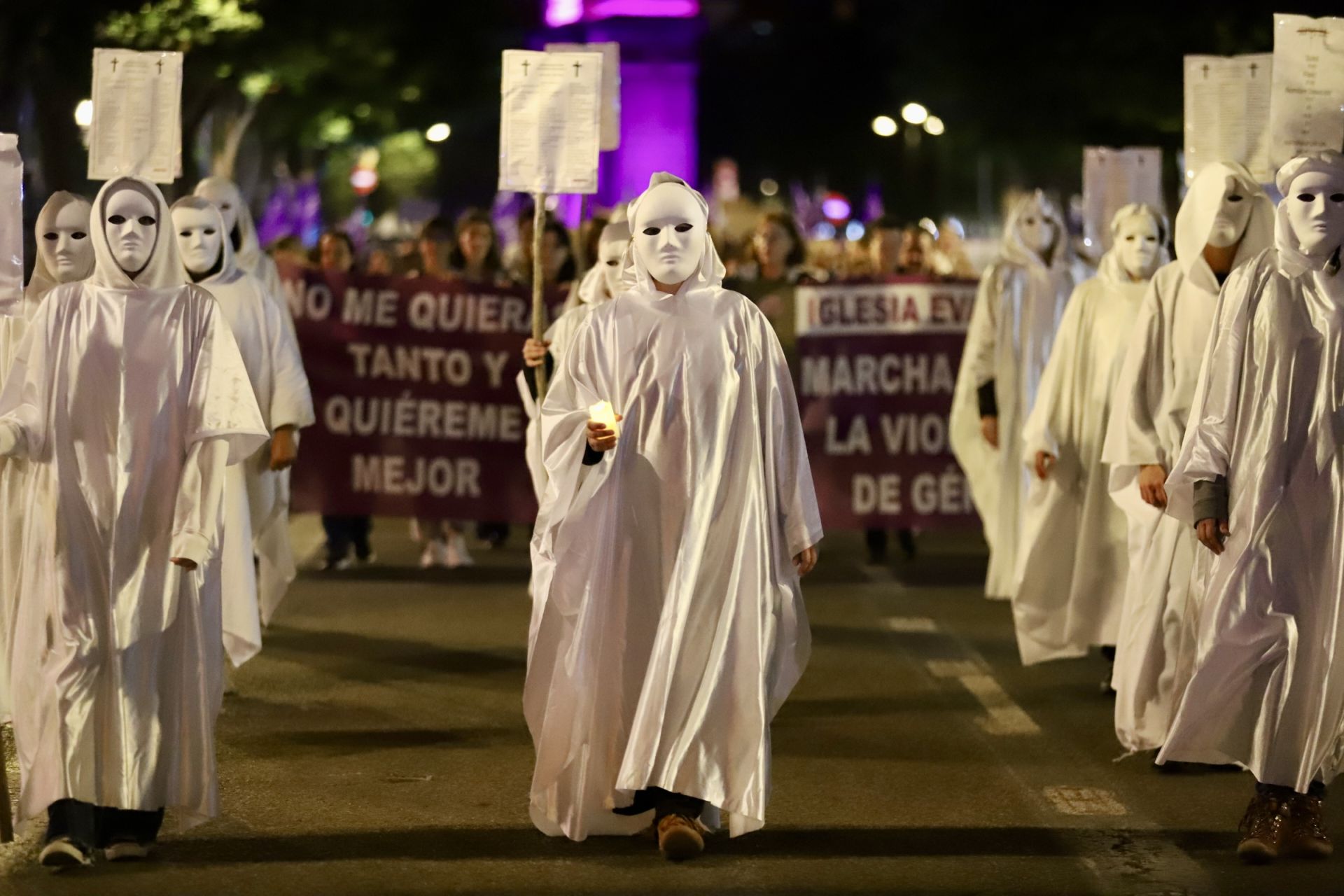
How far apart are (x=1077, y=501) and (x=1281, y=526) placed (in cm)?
380

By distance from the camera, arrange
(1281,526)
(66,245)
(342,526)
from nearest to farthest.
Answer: (1281,526) < (66,245) < (342,526)

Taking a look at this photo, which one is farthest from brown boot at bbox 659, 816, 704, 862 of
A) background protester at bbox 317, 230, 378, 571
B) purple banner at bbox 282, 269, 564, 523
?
background protester at bbox 317, 230, 378, 571

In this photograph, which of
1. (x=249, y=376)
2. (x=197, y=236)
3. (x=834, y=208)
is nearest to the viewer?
(x=197, y=236)

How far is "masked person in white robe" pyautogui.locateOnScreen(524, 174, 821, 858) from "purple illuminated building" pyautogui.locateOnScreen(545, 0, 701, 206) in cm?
3860

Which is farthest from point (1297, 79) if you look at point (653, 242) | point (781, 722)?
point (781, 722)

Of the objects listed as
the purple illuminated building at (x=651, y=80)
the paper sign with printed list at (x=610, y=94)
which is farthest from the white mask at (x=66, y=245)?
the purple illuminated building at (x=651, y=80)

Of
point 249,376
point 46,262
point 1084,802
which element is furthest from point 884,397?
point 46,262

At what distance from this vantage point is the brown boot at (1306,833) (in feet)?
24.6

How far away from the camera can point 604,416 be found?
24.4 ft

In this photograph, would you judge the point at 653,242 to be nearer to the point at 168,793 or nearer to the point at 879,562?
the point at 168,793

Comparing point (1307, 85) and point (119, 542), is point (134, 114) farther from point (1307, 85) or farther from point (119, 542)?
point (1307, 85)

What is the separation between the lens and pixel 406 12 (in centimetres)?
4184

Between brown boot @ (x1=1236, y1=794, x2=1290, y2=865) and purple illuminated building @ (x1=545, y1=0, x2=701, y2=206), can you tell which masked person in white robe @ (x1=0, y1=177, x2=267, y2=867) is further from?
purple illuminated building @ (x1=545, y1=0, x2=701, y2=206)

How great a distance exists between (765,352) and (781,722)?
2939mm
